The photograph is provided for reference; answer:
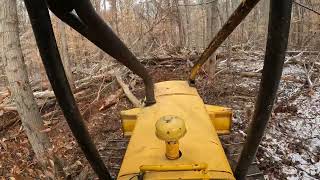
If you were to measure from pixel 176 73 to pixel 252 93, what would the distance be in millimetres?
2831

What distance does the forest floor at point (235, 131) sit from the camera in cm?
551

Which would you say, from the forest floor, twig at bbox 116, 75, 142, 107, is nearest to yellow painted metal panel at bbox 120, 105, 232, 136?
the forest floor

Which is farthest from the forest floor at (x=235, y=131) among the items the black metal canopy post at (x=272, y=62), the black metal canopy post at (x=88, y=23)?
the black metal canopy post at (x=272, y=62)

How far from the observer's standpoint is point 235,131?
22.0 feet

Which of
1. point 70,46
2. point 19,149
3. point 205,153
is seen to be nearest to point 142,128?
point 205,153

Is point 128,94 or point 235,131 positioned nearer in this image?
point 235,131

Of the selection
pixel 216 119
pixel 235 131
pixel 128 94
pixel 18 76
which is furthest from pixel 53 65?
pixel 128 94

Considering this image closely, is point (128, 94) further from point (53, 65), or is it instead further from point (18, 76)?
point (53, 65)

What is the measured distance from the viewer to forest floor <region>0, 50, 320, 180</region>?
5.51m

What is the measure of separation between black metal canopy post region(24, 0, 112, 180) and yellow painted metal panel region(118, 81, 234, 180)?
0.57 m

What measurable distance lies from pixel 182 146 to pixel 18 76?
2.88m

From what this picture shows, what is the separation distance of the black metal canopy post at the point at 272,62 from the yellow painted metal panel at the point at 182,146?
74 centimetres

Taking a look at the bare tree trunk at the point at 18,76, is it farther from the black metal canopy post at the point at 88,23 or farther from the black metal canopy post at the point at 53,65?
the black metal canopy post at the point at 88,23

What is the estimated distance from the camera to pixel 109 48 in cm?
189
